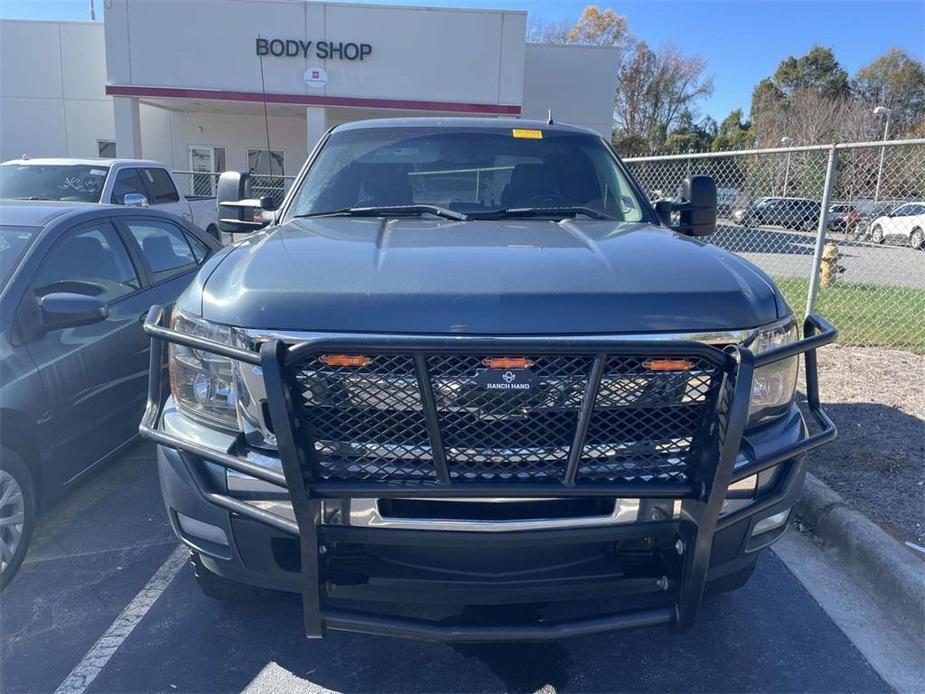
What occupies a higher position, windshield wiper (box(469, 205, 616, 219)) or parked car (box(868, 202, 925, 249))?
windshield wiper (box(469, 205, 616, 219))

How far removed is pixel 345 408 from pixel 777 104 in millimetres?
54436

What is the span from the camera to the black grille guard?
1.99 m

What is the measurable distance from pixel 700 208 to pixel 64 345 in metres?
3.42

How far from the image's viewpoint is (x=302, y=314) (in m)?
2.16

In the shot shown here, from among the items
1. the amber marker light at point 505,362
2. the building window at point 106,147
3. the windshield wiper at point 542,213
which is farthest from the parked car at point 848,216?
the building window at point 106,147

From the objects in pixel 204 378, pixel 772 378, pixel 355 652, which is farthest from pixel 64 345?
pixel 772 378

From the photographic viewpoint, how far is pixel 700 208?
3996mm

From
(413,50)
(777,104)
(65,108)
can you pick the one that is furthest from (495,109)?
(777,104)

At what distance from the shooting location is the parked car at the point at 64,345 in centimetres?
328

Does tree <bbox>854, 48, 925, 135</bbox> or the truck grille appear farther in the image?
tree <bbox>854, 48, 925, 135</bbox>

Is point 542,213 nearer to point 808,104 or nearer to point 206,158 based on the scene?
point 206,158

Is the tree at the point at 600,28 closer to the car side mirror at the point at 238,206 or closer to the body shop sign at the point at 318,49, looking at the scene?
the body shop sign at the point at 318,49

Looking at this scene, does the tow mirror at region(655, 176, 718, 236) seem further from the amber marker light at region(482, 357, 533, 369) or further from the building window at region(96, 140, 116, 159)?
the building window at region(96, 140, 116, 159)

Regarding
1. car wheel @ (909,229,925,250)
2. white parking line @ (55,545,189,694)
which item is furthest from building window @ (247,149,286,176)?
white parking line @ (55,545,189,694)
